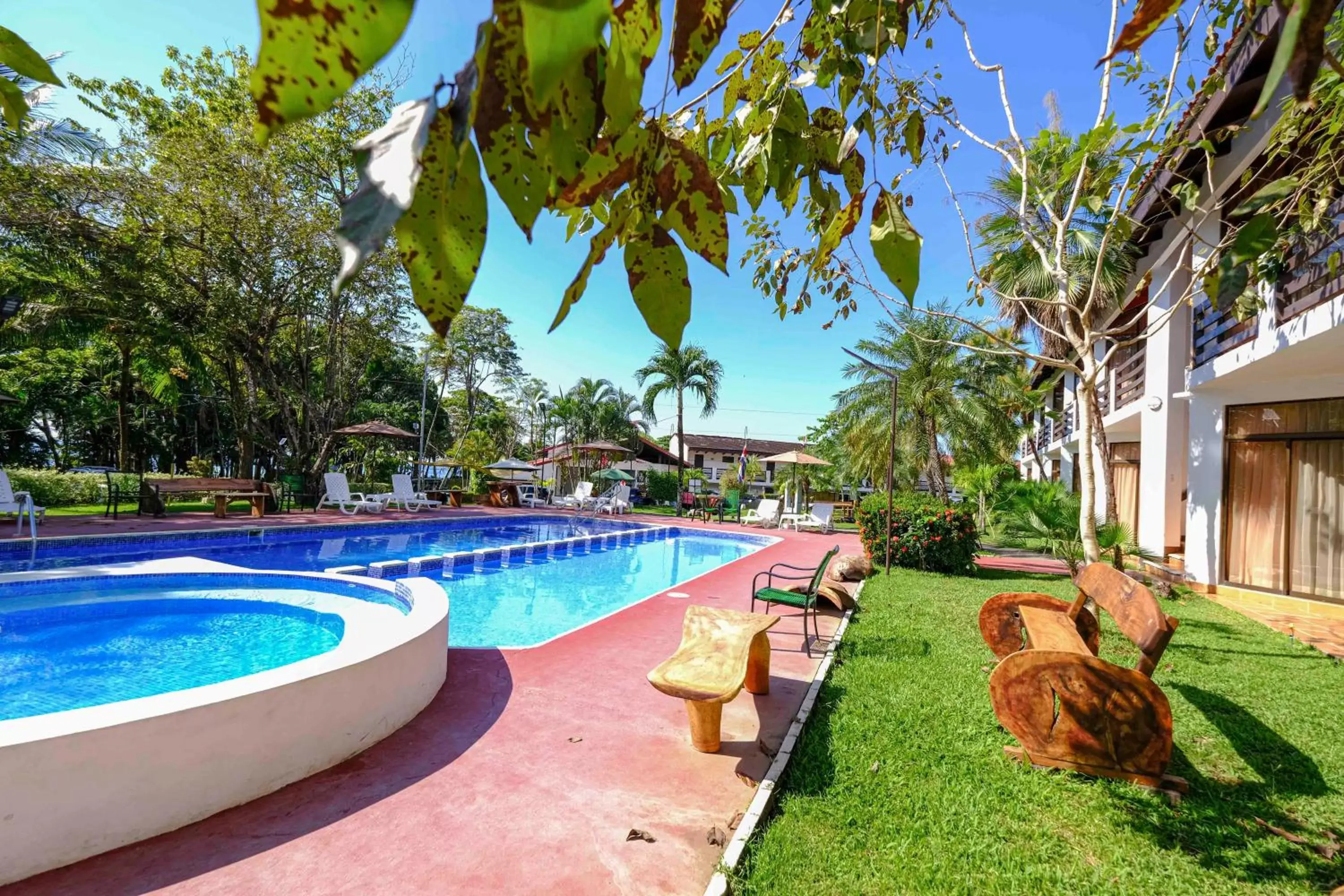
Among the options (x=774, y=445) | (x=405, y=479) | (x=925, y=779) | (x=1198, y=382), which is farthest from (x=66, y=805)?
(x=774, y=445)

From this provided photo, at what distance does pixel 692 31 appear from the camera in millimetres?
956

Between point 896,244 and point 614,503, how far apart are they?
2480 cm

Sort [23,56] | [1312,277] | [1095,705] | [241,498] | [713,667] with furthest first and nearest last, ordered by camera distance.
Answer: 1. [241,498]
2. [1312,277]
3. [713,667]
4. [1095,705]
5. [23,56]

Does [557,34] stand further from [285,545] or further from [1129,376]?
[1129,376]

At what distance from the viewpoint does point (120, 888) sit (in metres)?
2.83

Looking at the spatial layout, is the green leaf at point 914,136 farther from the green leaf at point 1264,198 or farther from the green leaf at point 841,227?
the green leaf at point 1264,198

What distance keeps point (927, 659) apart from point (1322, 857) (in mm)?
3138

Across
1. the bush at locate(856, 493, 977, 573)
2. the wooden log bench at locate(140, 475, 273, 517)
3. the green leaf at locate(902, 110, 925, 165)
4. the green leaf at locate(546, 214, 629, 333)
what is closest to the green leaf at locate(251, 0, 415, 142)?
the green leaf at locate(546, 214, 629, 333)

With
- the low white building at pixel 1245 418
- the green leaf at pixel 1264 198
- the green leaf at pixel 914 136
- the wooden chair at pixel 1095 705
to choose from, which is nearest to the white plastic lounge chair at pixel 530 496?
the low white building at pixel 1245 418

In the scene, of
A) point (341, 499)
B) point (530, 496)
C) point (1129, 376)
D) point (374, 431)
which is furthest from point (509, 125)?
point (530, 496)

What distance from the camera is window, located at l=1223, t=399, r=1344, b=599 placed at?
858 cm

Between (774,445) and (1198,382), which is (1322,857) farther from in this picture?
(774,445)

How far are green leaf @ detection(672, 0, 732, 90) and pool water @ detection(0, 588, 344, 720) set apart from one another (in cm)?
691

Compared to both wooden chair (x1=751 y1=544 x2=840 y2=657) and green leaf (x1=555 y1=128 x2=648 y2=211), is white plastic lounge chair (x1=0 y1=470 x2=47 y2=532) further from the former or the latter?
green leaf (x1=555 y1=128 x2=648 y2=211)
